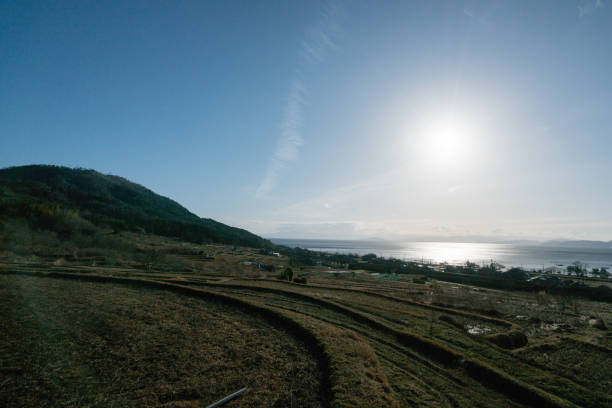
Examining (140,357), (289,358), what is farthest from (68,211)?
(289,358)

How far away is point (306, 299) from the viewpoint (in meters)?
24.6

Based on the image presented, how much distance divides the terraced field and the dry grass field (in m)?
0.06

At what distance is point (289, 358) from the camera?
456 inches

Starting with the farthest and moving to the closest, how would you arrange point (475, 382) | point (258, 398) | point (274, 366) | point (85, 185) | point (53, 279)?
point (85, 185) → point (53, 279) → point (475, 382) → point (274, 366) → point (258, 398)

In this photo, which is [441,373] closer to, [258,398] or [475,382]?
[475,382]

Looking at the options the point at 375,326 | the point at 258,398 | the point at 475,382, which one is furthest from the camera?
the point at 375,326

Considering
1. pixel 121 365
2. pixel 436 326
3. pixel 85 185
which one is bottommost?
pixel 436 326

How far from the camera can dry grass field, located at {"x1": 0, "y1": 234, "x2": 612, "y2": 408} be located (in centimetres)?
872

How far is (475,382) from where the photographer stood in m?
Result: 11.8

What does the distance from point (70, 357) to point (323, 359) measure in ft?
33.0

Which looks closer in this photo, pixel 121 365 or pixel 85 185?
pixel 121 365

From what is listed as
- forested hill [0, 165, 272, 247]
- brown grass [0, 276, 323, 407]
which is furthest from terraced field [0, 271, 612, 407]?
forested hill [0, 165, 272, 247]

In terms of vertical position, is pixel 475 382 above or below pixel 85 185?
below

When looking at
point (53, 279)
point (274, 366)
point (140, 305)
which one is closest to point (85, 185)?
point (53, 279)
